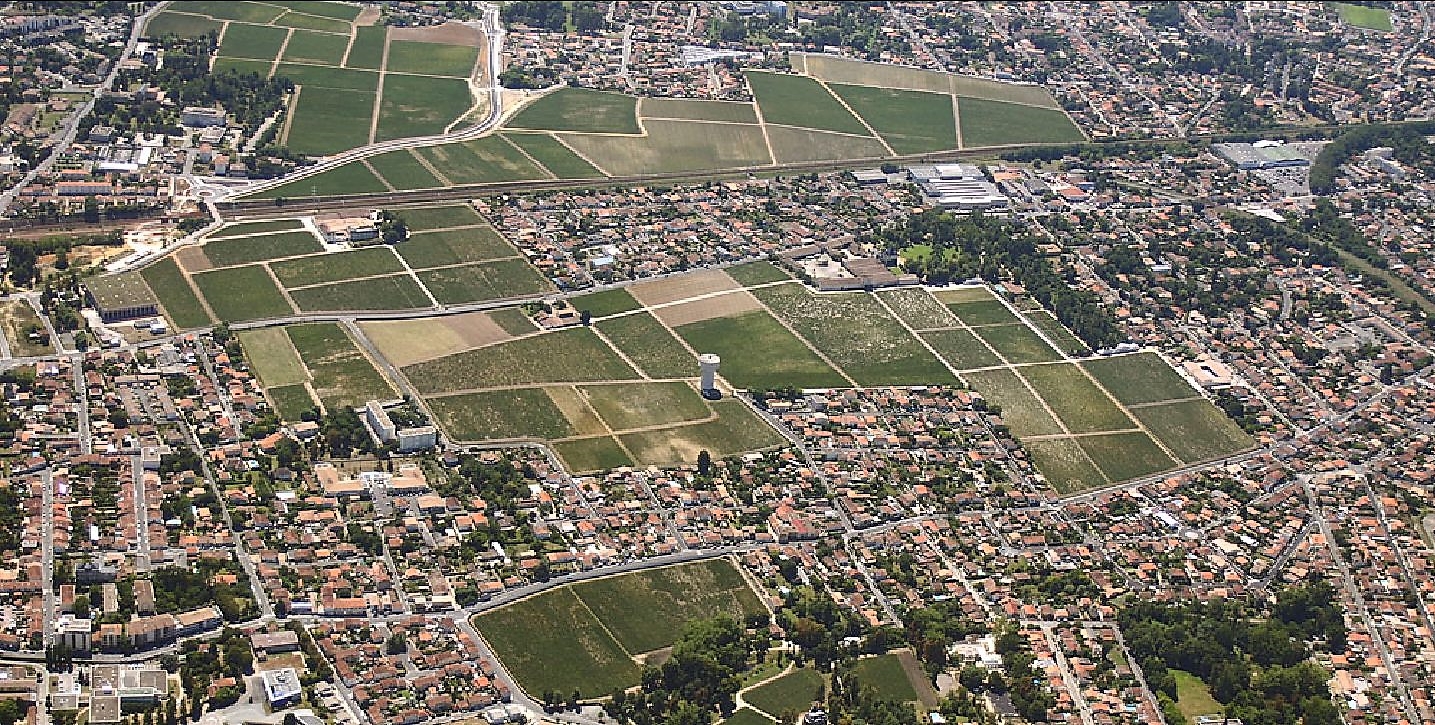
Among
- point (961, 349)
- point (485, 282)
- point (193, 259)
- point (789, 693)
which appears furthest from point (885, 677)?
point (193, 259)

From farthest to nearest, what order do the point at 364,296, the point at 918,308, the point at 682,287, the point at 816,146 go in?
the point at 816,146 → the point at 682,287 → the point at 918,308 → the point at 364,296

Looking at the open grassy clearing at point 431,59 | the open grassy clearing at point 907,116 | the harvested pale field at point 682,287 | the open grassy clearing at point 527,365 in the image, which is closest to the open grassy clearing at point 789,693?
the open grassy clearing at point 527,365

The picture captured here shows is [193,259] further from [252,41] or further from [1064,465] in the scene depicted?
[1064,465]

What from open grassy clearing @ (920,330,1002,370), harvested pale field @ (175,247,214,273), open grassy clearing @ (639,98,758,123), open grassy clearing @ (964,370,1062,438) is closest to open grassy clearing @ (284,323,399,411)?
harvested pale field @ (175,247,214,273)

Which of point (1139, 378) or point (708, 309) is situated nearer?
point (1139, 378)

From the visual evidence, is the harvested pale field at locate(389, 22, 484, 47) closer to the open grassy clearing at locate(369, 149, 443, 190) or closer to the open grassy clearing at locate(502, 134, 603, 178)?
the open grassy clearing at locate(502, 134, 603, 178)

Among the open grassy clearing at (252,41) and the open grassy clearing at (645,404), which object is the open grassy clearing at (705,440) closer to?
the open grassy clearing at (645,404)
